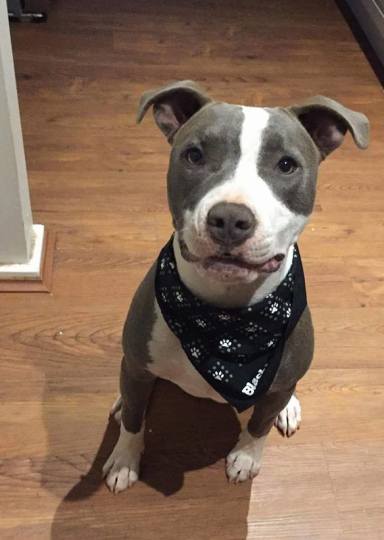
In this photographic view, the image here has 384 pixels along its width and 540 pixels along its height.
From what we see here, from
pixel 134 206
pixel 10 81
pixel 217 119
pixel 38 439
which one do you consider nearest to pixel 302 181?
pixel 217 119

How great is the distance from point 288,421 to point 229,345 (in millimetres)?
483

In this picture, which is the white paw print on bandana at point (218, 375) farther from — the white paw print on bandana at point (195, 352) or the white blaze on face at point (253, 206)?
the white blaze on face at point (253, 206)

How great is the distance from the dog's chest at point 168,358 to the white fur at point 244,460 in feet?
0.82

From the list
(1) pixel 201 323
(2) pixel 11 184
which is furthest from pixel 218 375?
(2) pixel 11 184

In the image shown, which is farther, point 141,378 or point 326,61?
point 326,61

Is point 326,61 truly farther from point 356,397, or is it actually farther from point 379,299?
point 356,397

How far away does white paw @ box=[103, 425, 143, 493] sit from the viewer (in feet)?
4.91

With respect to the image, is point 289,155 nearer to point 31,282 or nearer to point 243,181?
point 243,181

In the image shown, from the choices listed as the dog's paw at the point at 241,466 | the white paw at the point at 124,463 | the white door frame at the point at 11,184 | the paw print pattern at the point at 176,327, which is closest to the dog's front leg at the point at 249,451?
the dog's paw at the point at 241,466

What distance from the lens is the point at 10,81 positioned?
151 centimetres

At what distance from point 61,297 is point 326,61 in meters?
1.83

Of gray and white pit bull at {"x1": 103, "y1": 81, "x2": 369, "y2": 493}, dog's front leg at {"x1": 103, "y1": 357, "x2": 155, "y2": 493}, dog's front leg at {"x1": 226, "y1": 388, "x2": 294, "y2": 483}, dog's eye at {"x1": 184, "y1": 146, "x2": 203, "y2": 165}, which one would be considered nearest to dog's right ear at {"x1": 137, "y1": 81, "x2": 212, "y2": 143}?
gray and white pit bull at {"x1": 103, "y1": 81, "x2": 369, "y2": 493}

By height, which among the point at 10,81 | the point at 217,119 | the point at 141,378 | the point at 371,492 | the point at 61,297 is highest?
the point at 217,119

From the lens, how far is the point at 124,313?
6.07 ft
